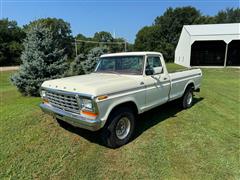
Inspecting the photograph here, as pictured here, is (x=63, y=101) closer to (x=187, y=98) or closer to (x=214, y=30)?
(x=187, y=98)

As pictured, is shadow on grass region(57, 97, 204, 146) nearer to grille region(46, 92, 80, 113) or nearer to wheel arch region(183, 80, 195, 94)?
wheel arch region(183, 80, 195, 94)

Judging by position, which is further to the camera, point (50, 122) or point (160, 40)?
point (160, 40)

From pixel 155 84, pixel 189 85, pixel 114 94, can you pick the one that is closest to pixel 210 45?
pixel 189 85

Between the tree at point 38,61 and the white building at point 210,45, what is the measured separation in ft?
71.4

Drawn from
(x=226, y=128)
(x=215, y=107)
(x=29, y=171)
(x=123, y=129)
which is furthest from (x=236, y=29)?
(x=29, y=171)

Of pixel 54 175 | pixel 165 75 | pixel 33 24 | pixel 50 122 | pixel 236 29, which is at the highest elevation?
pixel 236 29

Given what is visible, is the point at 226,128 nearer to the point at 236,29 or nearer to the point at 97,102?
the point at 97,102

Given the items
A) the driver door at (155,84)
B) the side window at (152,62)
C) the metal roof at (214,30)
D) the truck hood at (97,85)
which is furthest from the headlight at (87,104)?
the metal roof at (214,30)

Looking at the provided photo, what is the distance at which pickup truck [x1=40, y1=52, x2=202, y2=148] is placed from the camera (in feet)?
12.4

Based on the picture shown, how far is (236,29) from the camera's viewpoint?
2609 centimetres

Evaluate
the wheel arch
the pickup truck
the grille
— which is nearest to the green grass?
the pickup truck

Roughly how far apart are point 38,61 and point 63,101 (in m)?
4.38

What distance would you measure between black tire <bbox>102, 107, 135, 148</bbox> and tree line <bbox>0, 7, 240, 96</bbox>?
4.55m

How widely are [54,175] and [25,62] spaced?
5.55 m
